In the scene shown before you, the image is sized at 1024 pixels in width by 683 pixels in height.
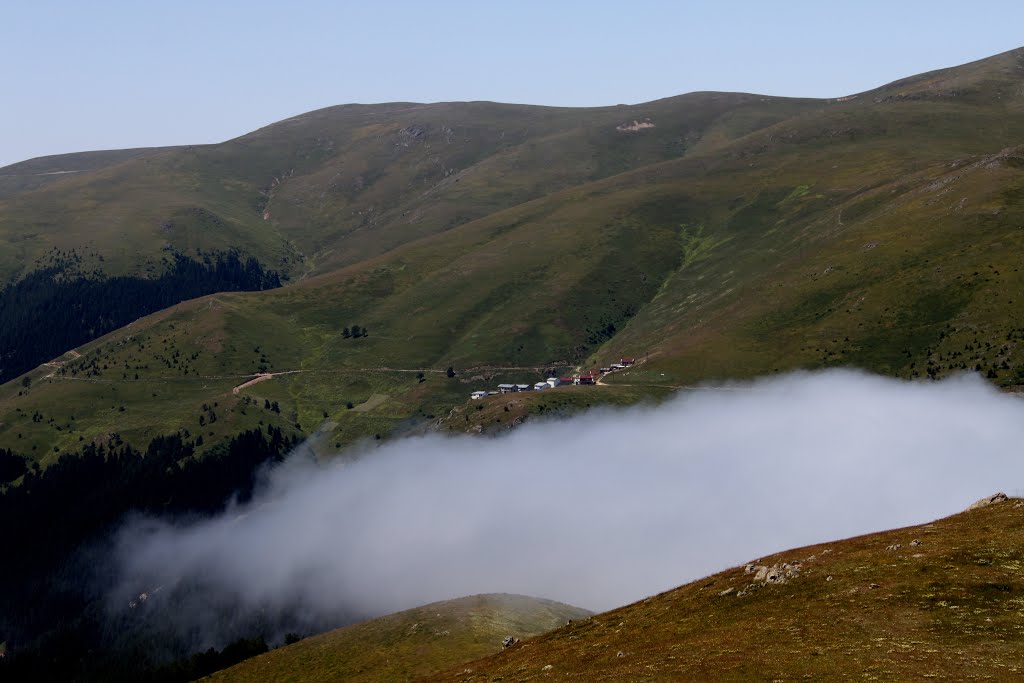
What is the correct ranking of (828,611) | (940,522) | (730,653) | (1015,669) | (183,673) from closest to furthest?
1. (1015,669)
2. (730,653)
3. (828,611)
4. (940,522)
5. (183,673)

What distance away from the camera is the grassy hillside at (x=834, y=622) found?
58156 mm

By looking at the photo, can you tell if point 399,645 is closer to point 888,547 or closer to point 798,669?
point 888,547

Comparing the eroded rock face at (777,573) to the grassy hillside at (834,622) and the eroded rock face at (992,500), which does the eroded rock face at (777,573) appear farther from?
the eroded rock face at (992,500)

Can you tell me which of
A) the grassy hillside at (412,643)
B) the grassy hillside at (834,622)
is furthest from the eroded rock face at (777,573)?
the grassy hillside at (412,643)

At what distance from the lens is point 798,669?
5862cm

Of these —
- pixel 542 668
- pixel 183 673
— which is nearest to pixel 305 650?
pixel 183 673

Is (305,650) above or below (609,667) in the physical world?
below

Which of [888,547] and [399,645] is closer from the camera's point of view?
[888,547]

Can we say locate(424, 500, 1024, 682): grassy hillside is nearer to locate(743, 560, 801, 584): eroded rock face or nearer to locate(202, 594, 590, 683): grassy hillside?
locate(743, 560, 801, 584): eroded rock face

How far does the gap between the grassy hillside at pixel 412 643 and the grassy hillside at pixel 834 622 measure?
38.3 m

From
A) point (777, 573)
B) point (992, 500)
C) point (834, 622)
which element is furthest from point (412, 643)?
point (834, 622)

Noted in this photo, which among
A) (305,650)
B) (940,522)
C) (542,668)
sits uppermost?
(940,522)

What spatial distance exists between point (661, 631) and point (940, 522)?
3073 centimetres

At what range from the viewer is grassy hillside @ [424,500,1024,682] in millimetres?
58156
